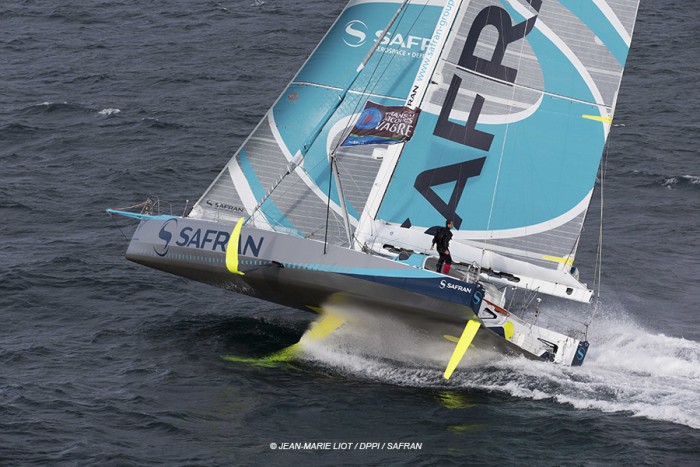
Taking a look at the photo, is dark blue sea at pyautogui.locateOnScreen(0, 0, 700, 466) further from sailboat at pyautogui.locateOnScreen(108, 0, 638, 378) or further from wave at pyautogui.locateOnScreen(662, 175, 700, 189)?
sailboat at pyautogui.locateOnScreen(108, 0, 638, 378)

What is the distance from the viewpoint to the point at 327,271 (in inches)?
917

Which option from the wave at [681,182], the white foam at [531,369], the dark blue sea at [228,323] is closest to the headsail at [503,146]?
the white foam at [531,369]

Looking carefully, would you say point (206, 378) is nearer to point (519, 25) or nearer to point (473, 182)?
point (473, 182)

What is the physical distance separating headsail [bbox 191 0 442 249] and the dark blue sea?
2.65 metres

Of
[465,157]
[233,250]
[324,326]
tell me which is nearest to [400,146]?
[465,157]

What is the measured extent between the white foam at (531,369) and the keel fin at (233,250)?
2.51m

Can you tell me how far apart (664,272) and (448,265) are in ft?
28.9

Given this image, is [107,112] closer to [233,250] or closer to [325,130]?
[325,130]

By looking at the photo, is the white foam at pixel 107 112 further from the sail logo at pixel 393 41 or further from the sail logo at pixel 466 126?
the sail logo at pixel 466 126

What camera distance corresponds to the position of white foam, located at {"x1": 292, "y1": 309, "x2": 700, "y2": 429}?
23453 millimetres

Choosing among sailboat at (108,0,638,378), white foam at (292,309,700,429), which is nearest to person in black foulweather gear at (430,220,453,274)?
sailboat at (108,0,638,378)

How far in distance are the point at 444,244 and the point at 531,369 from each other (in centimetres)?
313

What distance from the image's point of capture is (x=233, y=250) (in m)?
24.2

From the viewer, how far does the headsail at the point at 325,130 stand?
1025 inches
